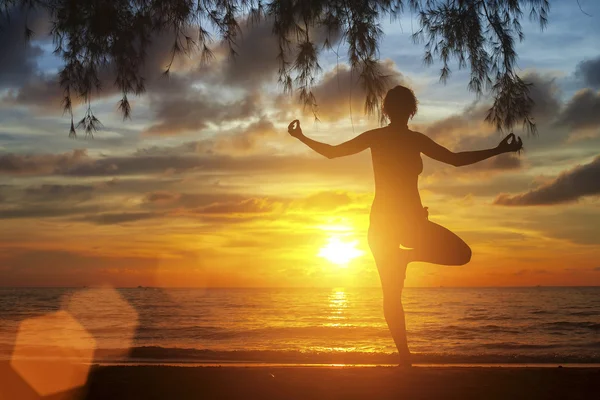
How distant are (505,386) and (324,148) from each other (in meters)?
2.09

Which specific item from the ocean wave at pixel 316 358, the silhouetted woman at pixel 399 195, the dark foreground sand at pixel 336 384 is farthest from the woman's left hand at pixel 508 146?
the ocean wave at pixel 316 358

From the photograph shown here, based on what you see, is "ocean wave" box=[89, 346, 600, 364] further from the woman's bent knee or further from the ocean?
the woman's bent knee

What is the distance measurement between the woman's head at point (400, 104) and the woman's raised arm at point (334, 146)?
0.84ft

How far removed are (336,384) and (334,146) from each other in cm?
171

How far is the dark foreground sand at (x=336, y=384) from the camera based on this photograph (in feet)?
13.5

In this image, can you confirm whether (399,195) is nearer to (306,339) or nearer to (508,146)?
(508,146)

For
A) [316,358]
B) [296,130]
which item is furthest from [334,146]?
[316,358]

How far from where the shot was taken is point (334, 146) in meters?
4.73

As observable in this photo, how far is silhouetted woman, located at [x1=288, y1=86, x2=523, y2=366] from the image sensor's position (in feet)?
15.0

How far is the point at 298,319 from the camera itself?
94.7 feet

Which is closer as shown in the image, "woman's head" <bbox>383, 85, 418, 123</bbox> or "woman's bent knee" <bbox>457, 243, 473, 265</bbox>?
"woman's bent knee" <bbox>457, 243, 473, 265</bbox>

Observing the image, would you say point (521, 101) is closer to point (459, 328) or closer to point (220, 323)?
point (459, 328)

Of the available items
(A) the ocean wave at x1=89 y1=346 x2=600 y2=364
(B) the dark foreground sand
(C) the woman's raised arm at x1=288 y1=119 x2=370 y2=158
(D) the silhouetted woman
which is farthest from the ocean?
(C) the woman's raised arm at x1=288 y1=119 x2=370 y2=158

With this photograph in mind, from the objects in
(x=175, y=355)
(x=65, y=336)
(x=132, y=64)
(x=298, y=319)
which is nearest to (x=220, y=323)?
(x=298, y=319)
